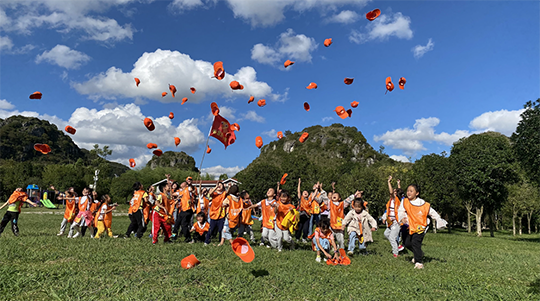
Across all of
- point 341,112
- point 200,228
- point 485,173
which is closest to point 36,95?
point 200,228

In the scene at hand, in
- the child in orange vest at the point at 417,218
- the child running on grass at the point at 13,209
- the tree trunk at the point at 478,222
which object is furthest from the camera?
the tree trunk at the point at 478,222

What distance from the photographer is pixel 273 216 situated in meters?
9.54

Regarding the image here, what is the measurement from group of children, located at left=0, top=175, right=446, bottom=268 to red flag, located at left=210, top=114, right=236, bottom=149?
5.84 ft

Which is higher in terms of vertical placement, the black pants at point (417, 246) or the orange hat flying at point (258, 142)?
the orange hat flying at point (258, 142)

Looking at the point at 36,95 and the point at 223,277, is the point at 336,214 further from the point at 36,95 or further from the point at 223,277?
the point at 36,95

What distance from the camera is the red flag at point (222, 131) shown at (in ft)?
36.1

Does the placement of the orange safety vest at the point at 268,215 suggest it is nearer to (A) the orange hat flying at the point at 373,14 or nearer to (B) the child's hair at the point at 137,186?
(B) the child's hair at the point at 137,186

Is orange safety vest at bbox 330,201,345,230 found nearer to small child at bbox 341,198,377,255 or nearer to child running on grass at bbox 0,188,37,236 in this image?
small child at bbox 341,198,377,255

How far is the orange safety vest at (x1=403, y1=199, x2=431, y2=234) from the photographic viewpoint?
7.79 m


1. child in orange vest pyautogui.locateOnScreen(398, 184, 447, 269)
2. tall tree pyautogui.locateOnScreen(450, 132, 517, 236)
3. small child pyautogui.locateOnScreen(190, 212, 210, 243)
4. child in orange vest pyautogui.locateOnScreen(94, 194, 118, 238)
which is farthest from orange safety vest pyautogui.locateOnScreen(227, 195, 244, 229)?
tall tree pyautogui.locateOnScreen(450, 132, 517, 236)

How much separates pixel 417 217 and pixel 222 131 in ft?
21.3

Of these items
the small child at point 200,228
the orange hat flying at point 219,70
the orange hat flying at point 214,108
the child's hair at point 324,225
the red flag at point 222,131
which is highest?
the orange hat flying at point 219,70

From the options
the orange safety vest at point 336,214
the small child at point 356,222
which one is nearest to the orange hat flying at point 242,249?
the small child at point 356,222

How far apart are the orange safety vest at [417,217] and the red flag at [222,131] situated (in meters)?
6.03
